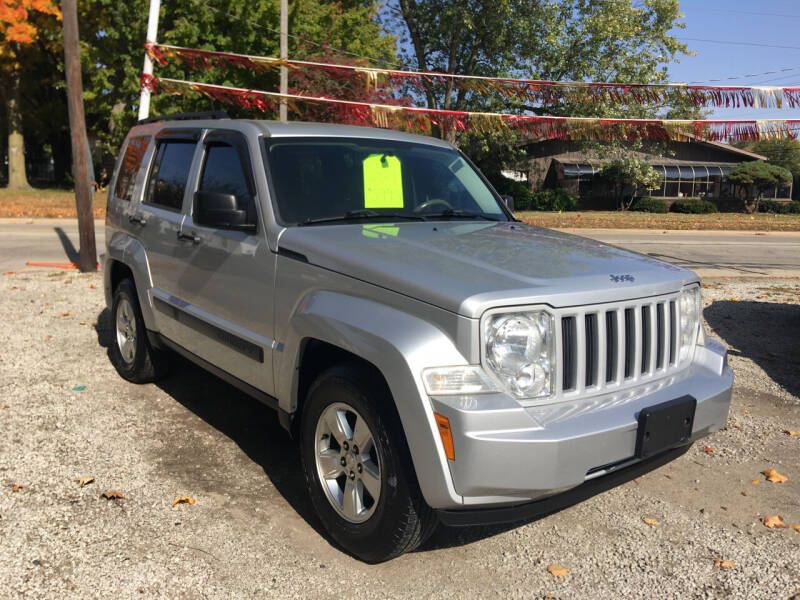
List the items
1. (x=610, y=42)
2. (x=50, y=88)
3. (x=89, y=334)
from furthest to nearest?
(x=50, y=88) → (x=610, y=42) → (x=89, y=334)

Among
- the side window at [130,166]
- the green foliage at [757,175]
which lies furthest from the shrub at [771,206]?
the side window at [130,166]

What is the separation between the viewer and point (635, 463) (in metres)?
2.89

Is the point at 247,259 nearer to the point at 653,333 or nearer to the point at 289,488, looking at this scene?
the point at 289,488

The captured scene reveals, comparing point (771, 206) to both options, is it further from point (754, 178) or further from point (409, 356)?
point (409, 356)

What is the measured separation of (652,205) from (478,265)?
1437 inches

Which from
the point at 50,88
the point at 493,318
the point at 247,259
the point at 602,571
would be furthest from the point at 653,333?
the point at 50,88

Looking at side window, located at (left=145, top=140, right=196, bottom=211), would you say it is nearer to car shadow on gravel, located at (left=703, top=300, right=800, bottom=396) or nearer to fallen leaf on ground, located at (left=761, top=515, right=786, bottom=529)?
fallen leaf on ground, located at (left=761, top=515, right=786, bottom=529)

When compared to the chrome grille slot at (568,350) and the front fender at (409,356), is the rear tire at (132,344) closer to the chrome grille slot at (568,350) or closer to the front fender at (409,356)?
the front fender at (409,356)

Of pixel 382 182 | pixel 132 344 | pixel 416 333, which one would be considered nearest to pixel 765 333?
pixel 382 182

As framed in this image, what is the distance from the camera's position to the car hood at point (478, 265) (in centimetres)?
275

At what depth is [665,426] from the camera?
2.93 meters

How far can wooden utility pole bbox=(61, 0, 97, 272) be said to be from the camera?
34.4ft

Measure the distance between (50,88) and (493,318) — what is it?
134 feet

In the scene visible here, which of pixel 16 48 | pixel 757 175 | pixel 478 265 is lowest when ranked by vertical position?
pixel 478 265
